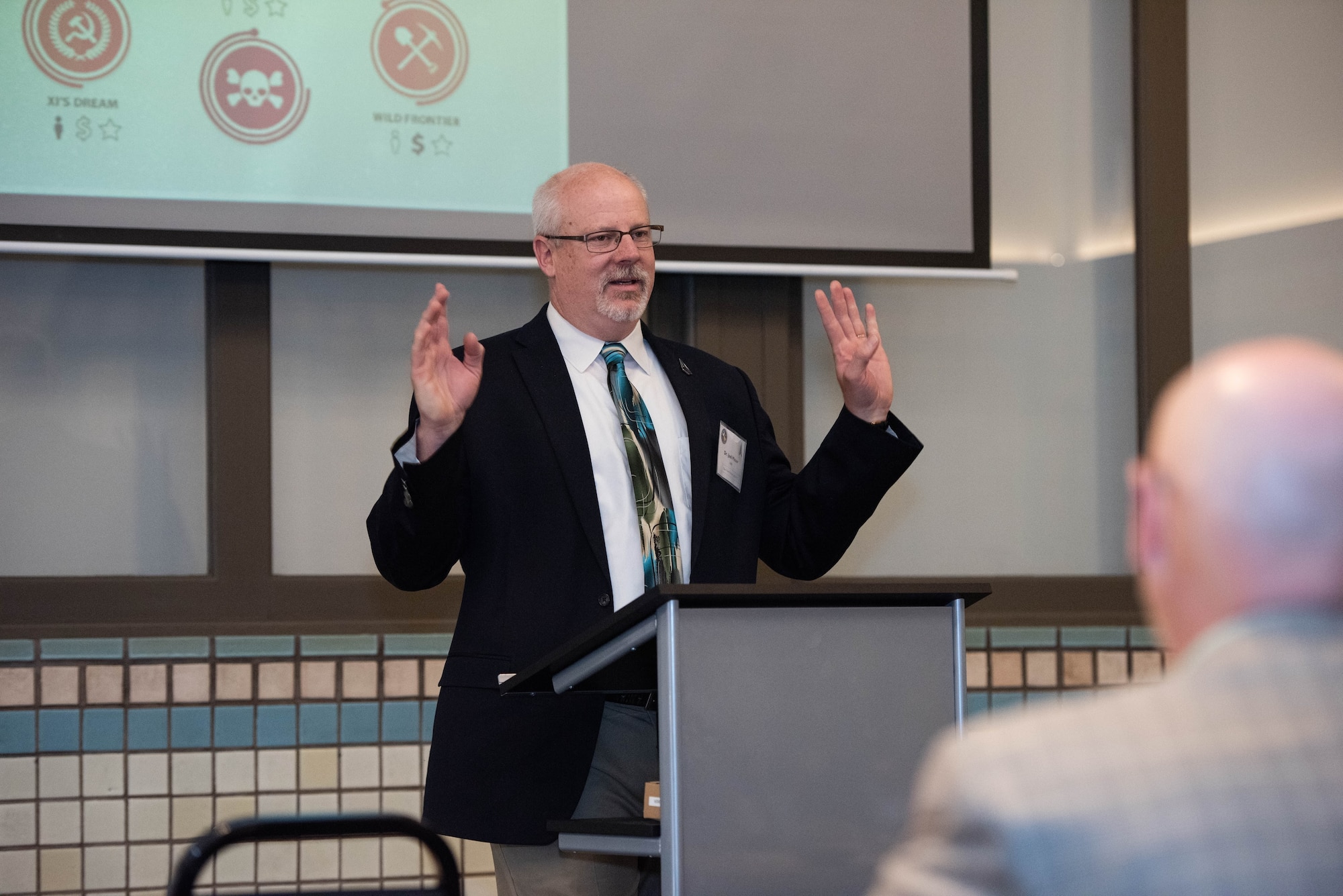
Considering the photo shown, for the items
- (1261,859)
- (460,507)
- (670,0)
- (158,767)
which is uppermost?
(670,0)

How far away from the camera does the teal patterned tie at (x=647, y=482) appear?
2.09 m

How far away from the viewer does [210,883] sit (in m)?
3.15

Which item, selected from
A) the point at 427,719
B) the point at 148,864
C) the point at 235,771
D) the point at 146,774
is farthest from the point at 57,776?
the point at 427,719

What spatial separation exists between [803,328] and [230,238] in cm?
151

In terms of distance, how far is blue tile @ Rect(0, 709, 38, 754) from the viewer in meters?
3.09

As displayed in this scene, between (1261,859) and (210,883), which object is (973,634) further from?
(1261,859)

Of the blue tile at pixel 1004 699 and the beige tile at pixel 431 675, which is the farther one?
the blue tile at pixel 1004 699

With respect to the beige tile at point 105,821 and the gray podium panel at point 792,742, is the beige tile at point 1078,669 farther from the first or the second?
the beige tile at point 105,821

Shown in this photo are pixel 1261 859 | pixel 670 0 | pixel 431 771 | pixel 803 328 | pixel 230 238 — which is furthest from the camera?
pixel 803 328

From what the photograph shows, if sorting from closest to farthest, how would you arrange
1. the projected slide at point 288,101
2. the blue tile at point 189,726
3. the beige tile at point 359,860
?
the projected slide at point 288,101
the blue tile at point 189,726
the beige tile at point 359,860

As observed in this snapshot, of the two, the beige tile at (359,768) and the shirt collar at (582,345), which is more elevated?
the shirt collar at (582,345)

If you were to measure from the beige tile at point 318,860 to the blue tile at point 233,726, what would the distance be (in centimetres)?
30

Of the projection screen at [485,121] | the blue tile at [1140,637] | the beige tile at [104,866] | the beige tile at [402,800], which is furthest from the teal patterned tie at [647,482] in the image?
the blue tile at [1140,637]

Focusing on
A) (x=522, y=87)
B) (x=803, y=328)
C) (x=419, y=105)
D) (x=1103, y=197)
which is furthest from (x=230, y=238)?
(x=1103, y=197)
